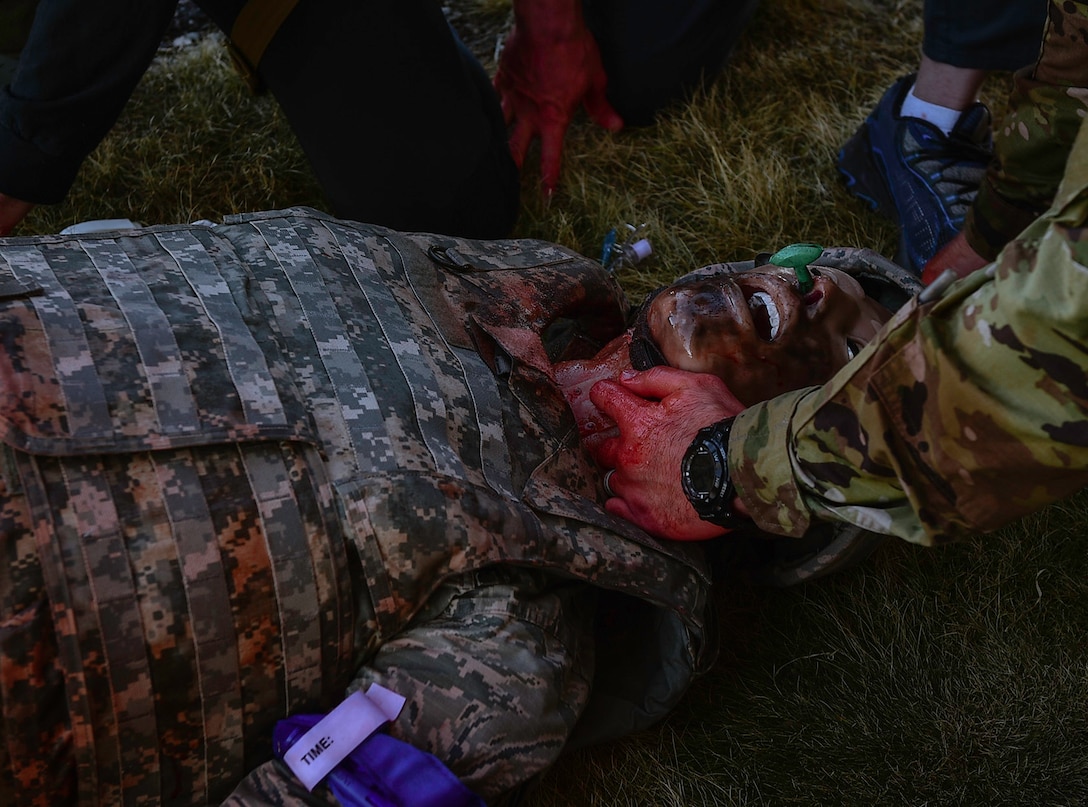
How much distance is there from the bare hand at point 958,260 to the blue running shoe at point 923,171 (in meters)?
0.40

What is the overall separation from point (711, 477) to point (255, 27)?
198cm

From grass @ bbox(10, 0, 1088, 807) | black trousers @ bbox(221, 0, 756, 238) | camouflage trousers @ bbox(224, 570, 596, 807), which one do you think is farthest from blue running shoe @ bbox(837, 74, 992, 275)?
camouflage trousers @ bbox(224, 570, 596, 807)

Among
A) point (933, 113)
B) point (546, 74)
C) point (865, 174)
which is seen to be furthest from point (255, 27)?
point (933, 113)

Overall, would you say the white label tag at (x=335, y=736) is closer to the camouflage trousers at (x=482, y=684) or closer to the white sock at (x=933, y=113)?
the camouflage trousers at (x=482, y=684)

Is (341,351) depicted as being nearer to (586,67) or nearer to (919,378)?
(919,378)

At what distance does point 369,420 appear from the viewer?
1.66m

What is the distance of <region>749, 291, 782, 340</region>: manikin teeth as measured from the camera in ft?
6.71

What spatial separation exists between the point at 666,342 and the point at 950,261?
941 millimetres

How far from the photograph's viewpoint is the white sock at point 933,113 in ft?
9.96

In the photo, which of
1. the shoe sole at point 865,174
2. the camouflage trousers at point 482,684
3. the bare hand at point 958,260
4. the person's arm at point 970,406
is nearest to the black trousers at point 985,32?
the shoe sole at point 865,174


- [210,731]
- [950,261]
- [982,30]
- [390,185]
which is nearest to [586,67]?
→ [390,185]

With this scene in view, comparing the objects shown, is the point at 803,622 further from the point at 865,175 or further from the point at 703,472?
the point at 865,175

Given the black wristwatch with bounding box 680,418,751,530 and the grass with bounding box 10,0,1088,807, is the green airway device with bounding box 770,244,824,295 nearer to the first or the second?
the black wristwatch with bounding box 680,418,751,530

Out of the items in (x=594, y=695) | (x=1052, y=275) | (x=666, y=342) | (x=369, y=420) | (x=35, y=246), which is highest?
(x=35, y=246)
